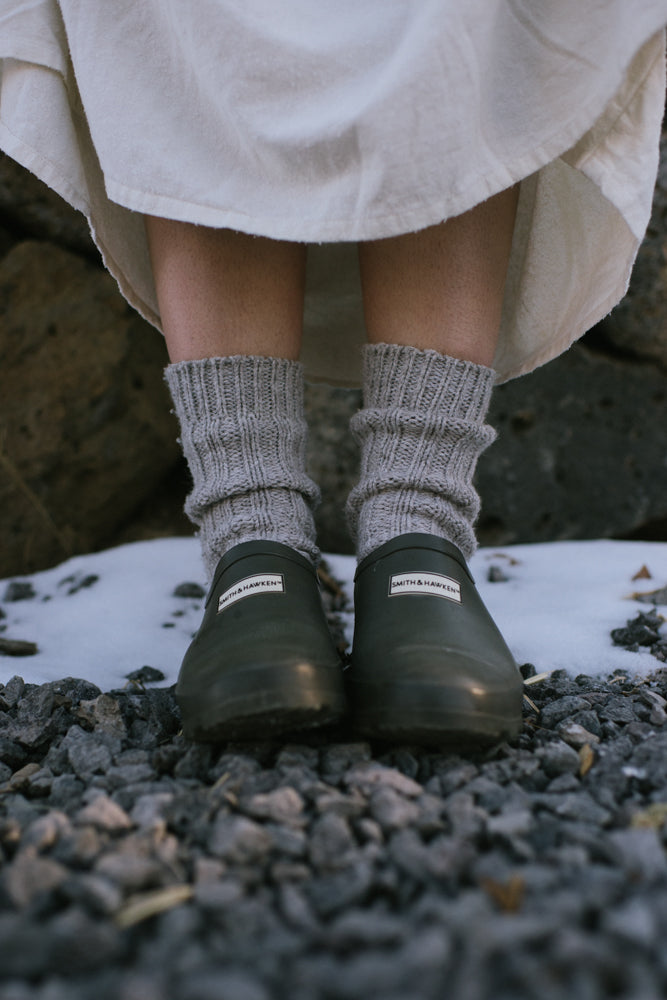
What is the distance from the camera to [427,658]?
2.25ft

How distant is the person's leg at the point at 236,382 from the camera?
33.4 inches

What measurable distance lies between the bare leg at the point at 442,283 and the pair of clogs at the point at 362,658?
0.23m

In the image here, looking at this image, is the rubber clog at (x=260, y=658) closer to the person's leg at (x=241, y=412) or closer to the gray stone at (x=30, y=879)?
the person's leg at (x=241, y=412)

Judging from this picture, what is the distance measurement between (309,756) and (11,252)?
134 centimetres

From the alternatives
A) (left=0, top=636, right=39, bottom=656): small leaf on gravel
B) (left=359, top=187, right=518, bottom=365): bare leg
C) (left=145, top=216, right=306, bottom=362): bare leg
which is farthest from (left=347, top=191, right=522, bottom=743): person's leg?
(left=0, top=636, right=39, bottom=656): small leaf on gravel

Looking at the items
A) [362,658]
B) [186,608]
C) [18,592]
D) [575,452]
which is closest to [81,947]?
[362,658]

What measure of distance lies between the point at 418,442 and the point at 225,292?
0.27m

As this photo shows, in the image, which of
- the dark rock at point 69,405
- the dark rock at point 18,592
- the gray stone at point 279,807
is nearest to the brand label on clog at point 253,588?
the gray stone at point 279,807

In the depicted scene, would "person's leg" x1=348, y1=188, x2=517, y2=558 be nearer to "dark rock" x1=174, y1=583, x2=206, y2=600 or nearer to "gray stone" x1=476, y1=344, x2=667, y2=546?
"dark rock" x1=174, y1=583, x2=206, y2=600

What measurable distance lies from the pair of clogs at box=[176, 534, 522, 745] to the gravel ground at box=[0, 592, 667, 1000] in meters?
0.04

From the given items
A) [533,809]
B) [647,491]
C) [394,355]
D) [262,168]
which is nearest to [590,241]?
[394,355]

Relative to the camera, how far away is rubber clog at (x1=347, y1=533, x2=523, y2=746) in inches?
26.2

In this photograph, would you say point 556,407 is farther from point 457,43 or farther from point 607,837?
point 607,837

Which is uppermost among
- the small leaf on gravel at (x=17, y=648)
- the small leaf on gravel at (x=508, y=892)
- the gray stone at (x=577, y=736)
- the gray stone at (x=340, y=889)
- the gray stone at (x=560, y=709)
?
the small leaf on gravel at (x=17, y=648)
